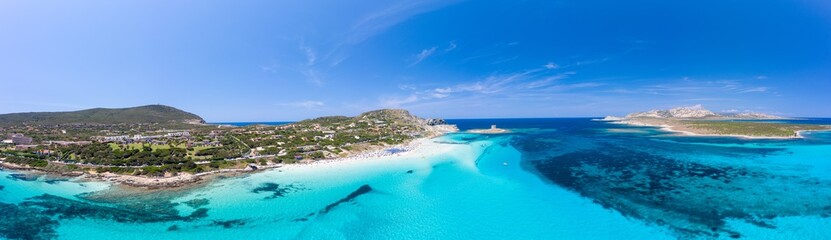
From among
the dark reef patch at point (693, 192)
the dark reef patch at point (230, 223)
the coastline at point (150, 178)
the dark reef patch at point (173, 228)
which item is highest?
the coastline at point (150, 178)

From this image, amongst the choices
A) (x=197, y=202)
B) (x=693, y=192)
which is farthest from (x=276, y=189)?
(x=693, y=192)

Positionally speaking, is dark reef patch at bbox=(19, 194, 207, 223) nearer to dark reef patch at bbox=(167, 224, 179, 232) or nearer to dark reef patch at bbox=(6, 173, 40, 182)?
dark reef patch at bbox=(167, 224, 179, 232)

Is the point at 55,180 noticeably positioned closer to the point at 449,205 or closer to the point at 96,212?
the point at 96,212

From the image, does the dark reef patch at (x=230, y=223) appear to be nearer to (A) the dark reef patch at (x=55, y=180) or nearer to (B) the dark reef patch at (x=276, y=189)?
(B) the dark reef patch at (x=276, y=189)

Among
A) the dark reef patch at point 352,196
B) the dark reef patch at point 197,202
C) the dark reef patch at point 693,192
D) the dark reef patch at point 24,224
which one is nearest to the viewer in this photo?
the dark reef patch at point 24,224

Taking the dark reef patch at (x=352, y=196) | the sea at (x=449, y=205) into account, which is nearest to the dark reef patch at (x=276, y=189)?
the sea at (x=449, y=205)

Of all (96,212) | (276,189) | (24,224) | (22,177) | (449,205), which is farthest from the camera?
(22,177)

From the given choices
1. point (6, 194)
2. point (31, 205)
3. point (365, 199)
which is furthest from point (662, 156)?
point (6, 194)
